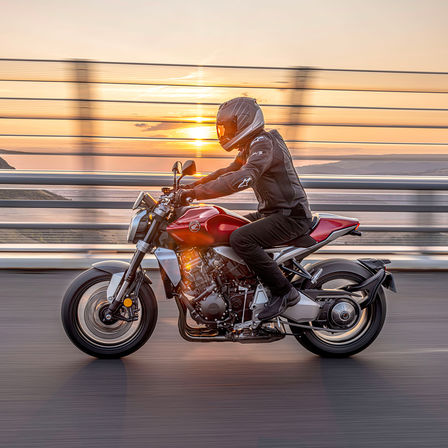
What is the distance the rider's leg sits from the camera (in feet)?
13.9

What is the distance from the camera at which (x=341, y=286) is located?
468cm

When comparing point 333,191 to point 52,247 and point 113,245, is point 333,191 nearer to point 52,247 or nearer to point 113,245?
point 113,245

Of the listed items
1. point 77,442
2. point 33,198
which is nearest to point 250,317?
point 77,442

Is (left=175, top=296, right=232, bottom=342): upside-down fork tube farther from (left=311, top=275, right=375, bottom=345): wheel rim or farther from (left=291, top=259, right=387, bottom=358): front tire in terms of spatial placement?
(left=311, top=275, right=375, bottom=345): wheel rim

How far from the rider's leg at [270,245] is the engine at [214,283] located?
0.16 m

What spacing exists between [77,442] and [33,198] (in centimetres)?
490

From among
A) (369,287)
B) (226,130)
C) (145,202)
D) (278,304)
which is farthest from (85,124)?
(369,287)

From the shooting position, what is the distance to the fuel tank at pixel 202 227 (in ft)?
13.9

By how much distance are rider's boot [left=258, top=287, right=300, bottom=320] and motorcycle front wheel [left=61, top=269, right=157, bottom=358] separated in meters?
0.81

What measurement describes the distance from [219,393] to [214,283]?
2.52 feet

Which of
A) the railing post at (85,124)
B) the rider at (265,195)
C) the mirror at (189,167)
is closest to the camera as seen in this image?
the mirror at (189,167)

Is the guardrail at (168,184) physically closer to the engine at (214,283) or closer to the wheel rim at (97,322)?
the wheel rim at (97,322)

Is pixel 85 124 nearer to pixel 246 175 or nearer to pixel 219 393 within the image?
pixel 246 175

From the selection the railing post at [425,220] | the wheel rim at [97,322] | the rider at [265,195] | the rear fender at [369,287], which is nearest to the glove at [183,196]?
the rider at [265,195]
